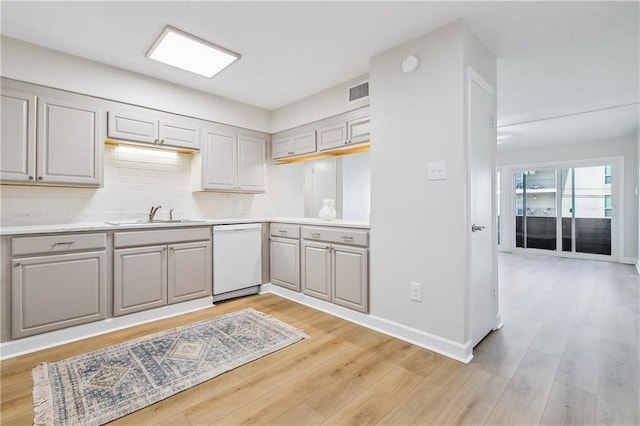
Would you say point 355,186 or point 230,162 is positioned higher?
point 230,162

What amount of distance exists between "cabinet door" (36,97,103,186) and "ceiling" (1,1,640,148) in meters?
0.51

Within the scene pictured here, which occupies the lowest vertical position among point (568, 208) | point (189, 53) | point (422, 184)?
point (568, 208)

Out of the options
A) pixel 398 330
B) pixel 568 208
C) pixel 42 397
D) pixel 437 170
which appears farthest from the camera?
pixel 568 208

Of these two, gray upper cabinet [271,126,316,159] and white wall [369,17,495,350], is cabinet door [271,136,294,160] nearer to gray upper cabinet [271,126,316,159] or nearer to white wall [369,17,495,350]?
gray upper cabinet [271,126,316,159]

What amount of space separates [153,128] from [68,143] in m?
0.76

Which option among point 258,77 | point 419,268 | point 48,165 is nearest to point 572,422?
point 419,268

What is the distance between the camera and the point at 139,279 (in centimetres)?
289

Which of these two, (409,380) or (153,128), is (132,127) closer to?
(153,128)

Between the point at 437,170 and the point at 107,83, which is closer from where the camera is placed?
the point at 437,170

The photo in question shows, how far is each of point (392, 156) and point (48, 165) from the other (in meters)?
2.97

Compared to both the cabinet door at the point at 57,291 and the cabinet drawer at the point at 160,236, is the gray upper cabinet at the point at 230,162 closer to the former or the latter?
the cabinet drawer at the point at 160,236

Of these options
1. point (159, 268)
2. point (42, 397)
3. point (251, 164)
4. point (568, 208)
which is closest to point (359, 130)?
point (251, 164)

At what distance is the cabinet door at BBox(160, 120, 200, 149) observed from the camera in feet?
11.0

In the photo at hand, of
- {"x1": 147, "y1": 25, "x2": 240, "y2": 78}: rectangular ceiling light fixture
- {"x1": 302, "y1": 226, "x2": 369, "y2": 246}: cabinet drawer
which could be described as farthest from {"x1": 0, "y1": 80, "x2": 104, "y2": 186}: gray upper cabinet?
{"x1": 302, "y1": 226, "x2": 369, "y2": 246}: cabinet drawer
